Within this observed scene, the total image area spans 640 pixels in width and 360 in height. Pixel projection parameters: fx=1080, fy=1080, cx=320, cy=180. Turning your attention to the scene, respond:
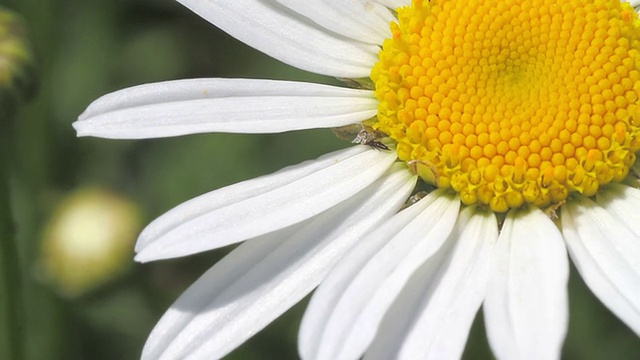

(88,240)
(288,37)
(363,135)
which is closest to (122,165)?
(88,240)

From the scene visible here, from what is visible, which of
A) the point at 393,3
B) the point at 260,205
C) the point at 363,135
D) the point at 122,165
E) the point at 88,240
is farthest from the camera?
the point at 122,165

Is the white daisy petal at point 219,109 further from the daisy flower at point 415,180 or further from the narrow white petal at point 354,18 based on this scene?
the narrow white petal at point 354,18

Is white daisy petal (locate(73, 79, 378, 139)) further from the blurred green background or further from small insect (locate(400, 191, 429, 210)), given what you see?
the blurred green background

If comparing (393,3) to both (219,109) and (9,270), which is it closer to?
(219,109)

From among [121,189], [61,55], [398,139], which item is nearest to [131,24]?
[61,55]

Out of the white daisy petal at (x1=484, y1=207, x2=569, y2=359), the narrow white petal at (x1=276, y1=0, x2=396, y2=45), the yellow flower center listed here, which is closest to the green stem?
the narrow white petal at (x1=276, y1=0, x2=396, y2=45)
